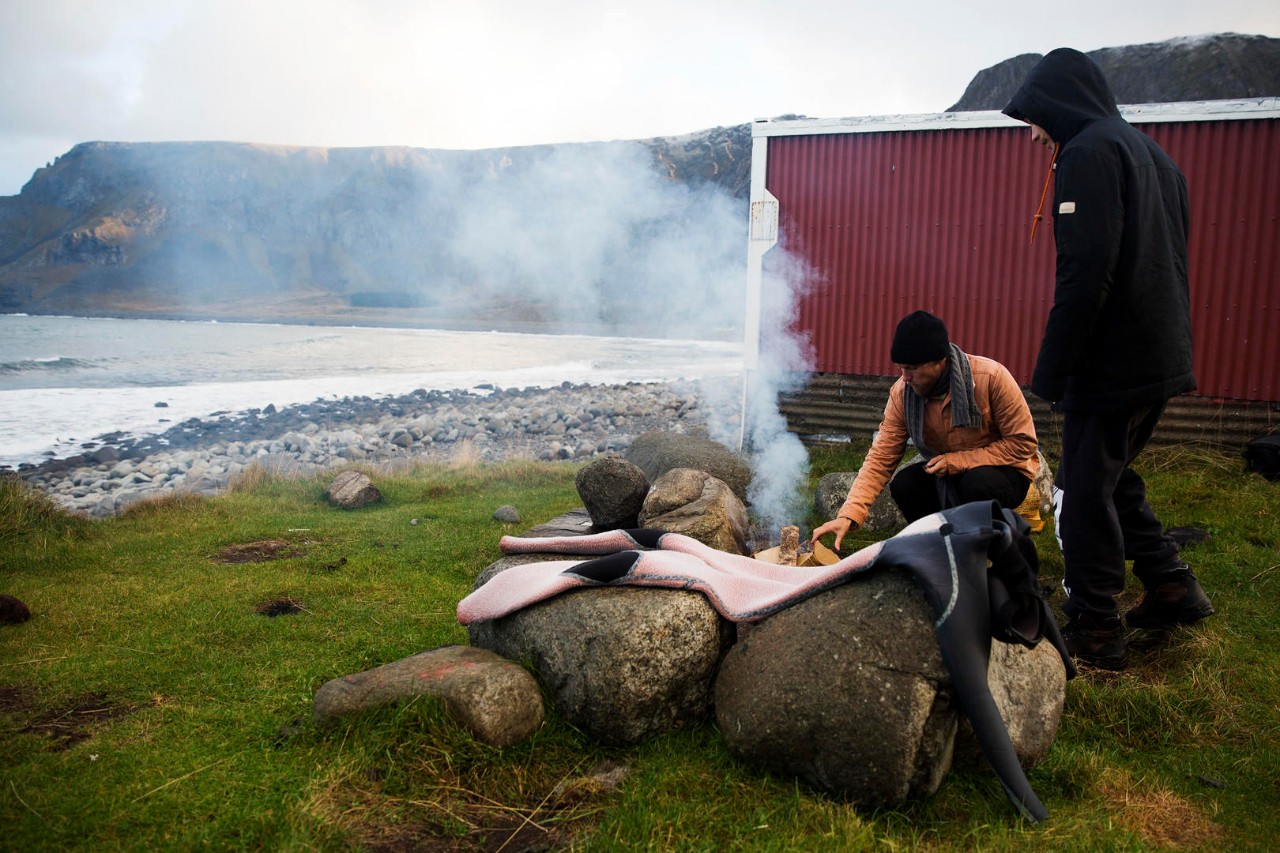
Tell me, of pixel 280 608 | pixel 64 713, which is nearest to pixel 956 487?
pixel 280 608

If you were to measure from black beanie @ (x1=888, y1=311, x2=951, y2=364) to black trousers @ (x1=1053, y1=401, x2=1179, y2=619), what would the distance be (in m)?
→ 0.70

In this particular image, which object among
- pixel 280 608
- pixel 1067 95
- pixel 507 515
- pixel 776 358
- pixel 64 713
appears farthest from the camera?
pixel 776 358

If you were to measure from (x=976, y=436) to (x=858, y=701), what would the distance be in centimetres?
214

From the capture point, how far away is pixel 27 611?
472 cm

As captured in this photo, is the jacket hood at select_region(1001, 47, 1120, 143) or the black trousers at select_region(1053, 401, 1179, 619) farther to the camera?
the jacket hood at select_region(1001, 47, 1120, 143)

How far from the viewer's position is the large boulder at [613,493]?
21.8 feet

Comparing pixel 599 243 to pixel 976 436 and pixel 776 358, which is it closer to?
pixel 776 358

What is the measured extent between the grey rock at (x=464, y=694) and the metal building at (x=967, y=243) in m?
7.69

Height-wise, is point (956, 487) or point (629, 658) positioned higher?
point (956, 487)

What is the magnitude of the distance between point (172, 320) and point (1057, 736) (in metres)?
88.2

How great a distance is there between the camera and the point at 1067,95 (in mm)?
4035

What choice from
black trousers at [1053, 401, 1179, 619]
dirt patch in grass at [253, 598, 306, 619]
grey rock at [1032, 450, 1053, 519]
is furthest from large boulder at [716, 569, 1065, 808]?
grey rock at [1032, 450, 1053, 519]

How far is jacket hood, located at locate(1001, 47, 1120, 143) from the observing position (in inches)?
158

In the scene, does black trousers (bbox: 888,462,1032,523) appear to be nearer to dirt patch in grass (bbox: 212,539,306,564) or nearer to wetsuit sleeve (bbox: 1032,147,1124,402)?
wetsuit sleeve (bbox: 1032,147,1124,402)
